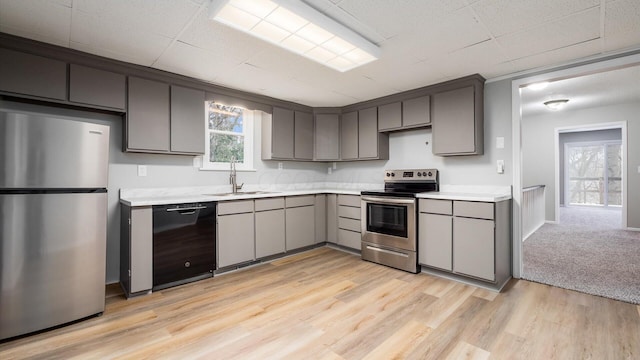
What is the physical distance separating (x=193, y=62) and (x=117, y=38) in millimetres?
639

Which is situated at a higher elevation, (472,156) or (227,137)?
(227,137)

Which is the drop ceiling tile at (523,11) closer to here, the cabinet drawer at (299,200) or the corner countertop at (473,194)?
the corner countertop at (473,194)

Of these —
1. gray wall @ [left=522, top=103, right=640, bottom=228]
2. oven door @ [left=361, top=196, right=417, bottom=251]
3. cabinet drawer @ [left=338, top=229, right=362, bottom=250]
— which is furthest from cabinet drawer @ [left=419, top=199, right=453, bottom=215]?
gray wall @ [left=522, top=103, right=640, bottom=228]

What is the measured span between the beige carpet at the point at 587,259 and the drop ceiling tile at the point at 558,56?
88.3 inches

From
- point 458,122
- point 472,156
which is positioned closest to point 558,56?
point 458,122

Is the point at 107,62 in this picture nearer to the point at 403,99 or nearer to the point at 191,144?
the point at 191,144

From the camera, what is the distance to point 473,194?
326 cm

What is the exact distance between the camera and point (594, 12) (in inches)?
A: 78.9

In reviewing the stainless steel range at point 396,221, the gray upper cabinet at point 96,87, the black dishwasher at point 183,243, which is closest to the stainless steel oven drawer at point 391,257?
the stainless steel range at point 396,221

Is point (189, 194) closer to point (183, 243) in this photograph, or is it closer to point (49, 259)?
point (183, 243)

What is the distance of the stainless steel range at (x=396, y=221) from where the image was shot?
331 cm

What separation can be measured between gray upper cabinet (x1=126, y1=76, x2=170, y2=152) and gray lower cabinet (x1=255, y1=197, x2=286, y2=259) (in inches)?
50.3

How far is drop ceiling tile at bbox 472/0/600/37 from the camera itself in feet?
6.26

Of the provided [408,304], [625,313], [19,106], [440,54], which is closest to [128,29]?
[19,106]
